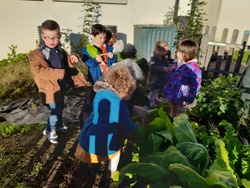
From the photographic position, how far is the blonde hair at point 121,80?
2.01m

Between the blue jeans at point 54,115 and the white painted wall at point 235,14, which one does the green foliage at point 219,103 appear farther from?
the white painted wall at point 235,14

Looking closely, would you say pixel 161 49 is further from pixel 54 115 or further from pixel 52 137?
pixel 52 137

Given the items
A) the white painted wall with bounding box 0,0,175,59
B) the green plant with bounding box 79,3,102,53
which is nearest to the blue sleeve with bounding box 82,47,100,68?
the green plant with bounding box 79,3,102,53

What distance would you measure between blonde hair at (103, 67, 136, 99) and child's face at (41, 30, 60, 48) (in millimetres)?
1154

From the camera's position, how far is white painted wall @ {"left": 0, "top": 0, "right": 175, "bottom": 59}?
587cm

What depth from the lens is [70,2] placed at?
20.0 ft

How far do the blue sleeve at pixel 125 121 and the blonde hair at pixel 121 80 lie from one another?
105mm

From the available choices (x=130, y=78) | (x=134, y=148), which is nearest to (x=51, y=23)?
(x=130, y=78)

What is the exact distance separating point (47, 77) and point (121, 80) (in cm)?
116

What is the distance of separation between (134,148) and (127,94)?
566mm

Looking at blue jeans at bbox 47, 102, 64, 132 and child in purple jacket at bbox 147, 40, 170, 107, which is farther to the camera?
child in purple jacket at bbox 147, 40, 170, 107

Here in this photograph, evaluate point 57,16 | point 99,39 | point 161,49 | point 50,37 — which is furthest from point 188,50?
point 57,16

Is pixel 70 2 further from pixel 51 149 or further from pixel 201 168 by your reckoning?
pixel 201 168

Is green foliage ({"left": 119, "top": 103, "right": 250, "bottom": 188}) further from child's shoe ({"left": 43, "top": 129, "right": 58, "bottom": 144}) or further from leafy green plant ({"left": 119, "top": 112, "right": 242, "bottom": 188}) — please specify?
child's shoe ({"left": 43, "top": 129, "right": 58, "bottom": 144})
